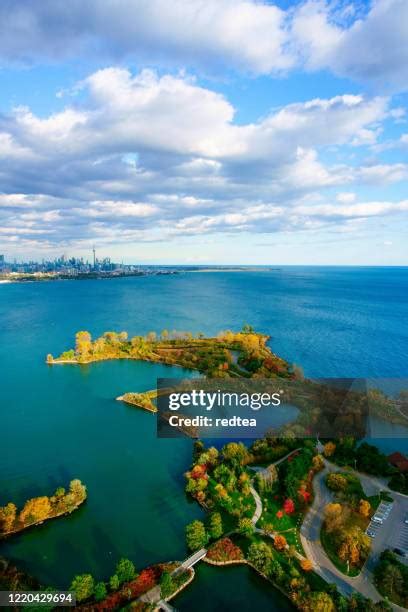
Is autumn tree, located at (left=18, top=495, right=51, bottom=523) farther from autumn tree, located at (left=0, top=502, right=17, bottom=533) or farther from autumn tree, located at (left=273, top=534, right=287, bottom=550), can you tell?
autumn tree, located at (left=273, top=534, right=287, bottom=550)

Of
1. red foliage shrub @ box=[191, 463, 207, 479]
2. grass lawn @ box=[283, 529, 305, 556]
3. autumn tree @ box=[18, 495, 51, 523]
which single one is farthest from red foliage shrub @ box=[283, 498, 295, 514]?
autumn tree @ box=[18, 495, 51, 523]

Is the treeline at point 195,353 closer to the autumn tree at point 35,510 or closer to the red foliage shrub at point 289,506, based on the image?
the red foliage shrub at point 289,506

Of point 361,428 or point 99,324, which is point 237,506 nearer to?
point 361,428

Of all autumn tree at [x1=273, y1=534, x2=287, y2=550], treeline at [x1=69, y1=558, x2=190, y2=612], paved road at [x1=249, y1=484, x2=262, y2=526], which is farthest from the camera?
paved road at [x1=249, y1=484, x2=262, y2=526]

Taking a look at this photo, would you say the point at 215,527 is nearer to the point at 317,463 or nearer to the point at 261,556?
the point at 261,556

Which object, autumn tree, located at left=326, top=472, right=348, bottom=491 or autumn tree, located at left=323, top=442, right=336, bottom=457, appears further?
autumn tree, located at left=323, top=442, right=336, bottom=457

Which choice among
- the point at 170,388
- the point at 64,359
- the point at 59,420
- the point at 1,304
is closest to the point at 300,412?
the point at 170,388

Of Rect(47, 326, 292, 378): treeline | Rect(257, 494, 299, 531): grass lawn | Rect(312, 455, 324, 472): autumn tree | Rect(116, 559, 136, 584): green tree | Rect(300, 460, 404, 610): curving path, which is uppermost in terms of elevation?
Rect(47, 326, 292, 378): treeline

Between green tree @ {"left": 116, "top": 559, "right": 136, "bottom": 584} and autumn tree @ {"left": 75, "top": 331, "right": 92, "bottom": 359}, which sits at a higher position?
autumn tree @ {"left": 75, "top": 331, "right": 92, "bottom": 359}
